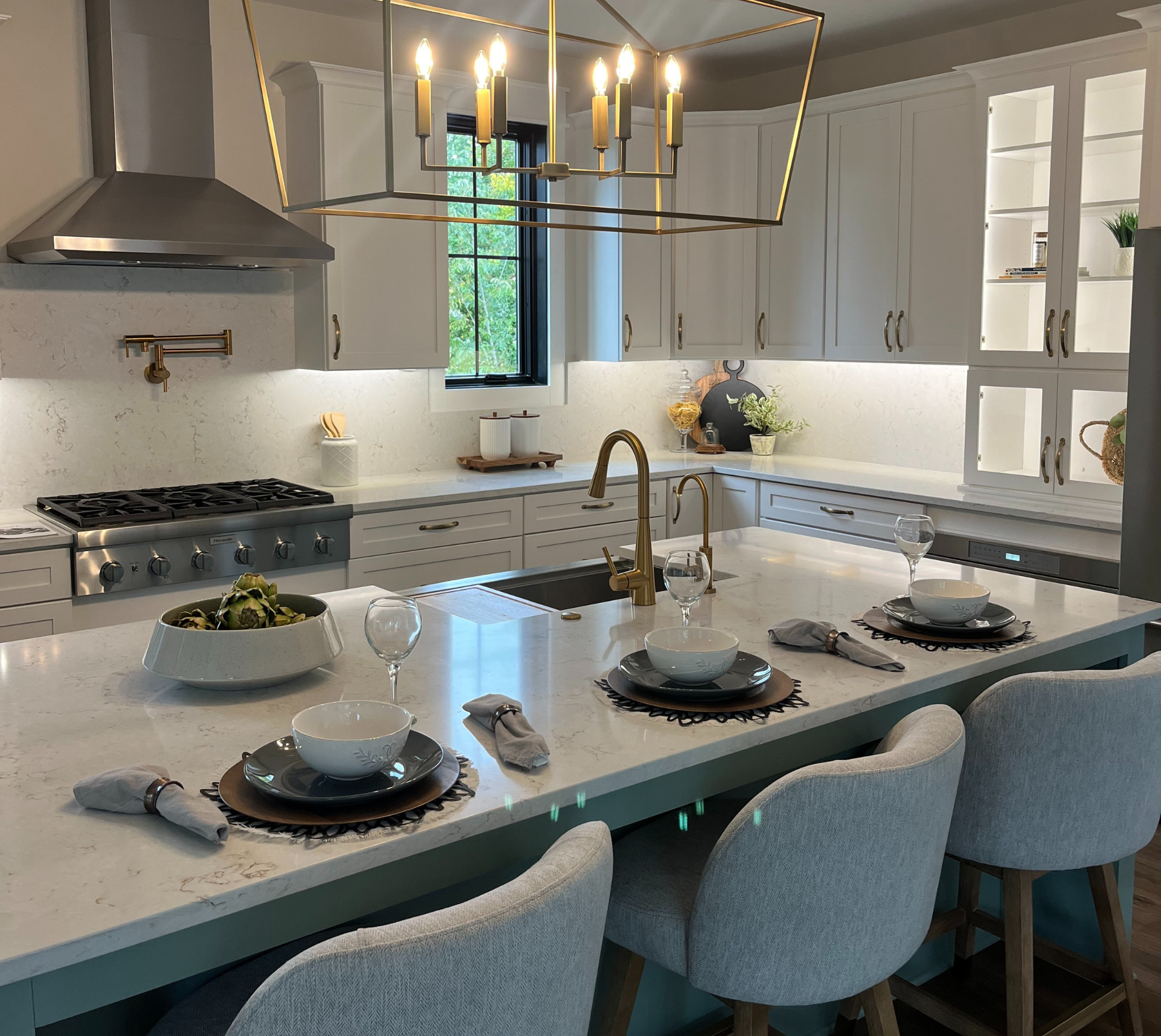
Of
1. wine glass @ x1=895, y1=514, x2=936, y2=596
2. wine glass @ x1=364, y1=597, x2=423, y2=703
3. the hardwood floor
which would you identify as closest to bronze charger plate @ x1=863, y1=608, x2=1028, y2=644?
wine glass @ x1=895, y1=514, x2=936, y2=596

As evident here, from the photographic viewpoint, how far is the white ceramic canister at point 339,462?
4.43 m

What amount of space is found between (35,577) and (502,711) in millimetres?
2211

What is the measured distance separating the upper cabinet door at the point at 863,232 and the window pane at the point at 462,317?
62.9 inches

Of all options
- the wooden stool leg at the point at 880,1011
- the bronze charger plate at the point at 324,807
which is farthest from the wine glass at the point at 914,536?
the bronze charger plate at the point at 324,807

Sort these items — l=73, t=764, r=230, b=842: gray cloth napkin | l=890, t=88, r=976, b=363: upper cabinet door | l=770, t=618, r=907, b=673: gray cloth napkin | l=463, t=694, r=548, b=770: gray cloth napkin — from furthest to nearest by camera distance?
l=890, t=88, r=976, b=363: upper cabinet door → l=770, t=618, r=907, b=673: gray cloth napkin → l=463, t=694, r=548, b=770: gray cloth napkin → l=73, t=764, r=230, b=842: gray cloth napkin

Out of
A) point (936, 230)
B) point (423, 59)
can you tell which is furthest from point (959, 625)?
point (936, 230)

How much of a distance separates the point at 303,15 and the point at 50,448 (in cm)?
192

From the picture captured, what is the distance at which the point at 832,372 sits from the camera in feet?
17.9

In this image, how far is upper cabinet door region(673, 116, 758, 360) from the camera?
5.14 metres

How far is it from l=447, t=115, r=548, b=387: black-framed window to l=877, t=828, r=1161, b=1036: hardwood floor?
3.19m

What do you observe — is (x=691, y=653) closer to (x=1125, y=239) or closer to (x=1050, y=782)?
(x=1050, y=782)

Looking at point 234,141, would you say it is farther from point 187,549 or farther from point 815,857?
point 815,857

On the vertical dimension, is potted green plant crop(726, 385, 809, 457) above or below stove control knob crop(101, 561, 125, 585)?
above

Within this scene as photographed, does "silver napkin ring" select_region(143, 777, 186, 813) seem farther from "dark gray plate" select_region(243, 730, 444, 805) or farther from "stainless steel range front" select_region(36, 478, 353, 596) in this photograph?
"stainless steel range front" select_region(36, 478, 353, 596)
